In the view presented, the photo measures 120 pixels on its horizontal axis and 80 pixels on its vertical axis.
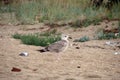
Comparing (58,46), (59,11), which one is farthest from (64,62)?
(59,11)

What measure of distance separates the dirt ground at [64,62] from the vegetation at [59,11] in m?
4.08

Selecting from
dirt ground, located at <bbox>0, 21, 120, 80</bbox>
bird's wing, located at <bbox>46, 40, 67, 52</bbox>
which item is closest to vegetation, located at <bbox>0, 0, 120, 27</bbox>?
dirt ground, located at <bbox>0, 21, 120, 80</bbox>

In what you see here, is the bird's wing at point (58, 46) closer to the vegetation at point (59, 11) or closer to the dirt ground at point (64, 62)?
the dirt ground at point (64, 62)

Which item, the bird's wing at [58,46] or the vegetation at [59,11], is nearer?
the bird's wing at [58,46]

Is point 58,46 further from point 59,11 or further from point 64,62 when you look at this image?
point 59,11

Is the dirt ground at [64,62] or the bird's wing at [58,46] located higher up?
the bird's wing at [58,46]

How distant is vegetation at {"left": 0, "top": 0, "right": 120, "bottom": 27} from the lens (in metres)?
15.6

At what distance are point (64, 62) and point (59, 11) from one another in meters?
8.71

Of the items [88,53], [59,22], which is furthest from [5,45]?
[59,22]

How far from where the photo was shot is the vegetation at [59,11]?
616 inches

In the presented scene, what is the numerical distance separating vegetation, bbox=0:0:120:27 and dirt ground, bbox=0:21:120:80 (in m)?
4.08

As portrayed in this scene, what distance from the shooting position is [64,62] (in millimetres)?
8672

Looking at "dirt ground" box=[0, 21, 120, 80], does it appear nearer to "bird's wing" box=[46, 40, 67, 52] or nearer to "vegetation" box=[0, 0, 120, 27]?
"bird's wing" box=[46, 40, 67, 52]

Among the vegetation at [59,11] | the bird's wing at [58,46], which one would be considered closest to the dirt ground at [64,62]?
the bird's wing at [58,46]
